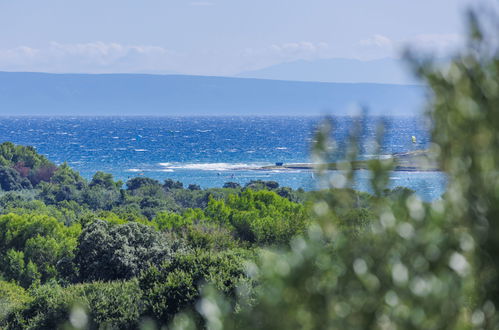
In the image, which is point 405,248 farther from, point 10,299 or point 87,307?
point 10,299

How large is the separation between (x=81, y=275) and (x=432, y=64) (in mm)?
21343

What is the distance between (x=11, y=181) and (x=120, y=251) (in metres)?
48.3

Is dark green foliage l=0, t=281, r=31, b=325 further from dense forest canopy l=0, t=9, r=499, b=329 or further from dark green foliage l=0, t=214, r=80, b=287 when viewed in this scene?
dense forest canopy l=0, t=9, r=499, b=329

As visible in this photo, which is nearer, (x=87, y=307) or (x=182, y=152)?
(x=87, y=307)

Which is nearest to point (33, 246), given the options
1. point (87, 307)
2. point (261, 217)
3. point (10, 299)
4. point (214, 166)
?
point (10, 299)

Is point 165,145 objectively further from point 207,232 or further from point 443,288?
point 443,288

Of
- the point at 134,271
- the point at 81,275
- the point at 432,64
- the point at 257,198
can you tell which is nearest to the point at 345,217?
the point at 432,64

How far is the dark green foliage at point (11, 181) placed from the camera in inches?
2623

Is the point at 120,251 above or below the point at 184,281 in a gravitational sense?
below

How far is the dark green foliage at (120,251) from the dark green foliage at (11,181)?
45.5m

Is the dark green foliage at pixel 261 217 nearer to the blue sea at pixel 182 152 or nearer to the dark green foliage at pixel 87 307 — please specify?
the dark green foliage at pixel 87 307

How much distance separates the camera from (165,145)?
132500mm

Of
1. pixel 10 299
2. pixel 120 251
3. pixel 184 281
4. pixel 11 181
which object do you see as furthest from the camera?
pixel 11 181

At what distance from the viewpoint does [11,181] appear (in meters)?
67.0
